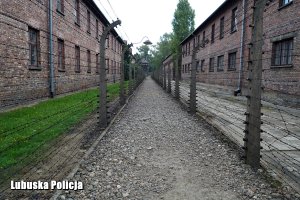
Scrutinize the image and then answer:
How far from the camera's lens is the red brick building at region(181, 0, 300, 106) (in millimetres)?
10578

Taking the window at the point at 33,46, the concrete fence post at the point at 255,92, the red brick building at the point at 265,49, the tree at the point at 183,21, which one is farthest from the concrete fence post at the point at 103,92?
the tree at the point at 183,21

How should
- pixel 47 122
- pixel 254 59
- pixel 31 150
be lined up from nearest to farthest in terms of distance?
1. pixel 254 59
2. pixel 31 150
3. pixel 47 122

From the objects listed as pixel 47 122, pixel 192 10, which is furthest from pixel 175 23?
pixel 47 122

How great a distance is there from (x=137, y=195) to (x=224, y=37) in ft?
62.1

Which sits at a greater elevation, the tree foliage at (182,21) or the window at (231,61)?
the tree foliage at (182,21)

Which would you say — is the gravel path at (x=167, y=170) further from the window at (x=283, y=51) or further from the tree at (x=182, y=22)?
the tree at (x=182, y=22)

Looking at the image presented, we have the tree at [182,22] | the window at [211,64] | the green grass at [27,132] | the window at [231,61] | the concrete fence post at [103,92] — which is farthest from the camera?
the tree at [182,22]

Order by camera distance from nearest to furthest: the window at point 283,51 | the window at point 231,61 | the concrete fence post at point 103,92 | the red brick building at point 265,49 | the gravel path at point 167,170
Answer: the gravel path at point 167,170
the concrete fence post at point 103,92
the red brick building at point 265,49
the window at point 283,51
the window at point 231,61

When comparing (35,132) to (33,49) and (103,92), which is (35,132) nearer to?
(103,92)

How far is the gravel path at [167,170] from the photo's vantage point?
10.5ft

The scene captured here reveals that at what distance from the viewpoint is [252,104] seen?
404 centimetres

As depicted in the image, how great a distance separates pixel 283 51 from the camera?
474 inches

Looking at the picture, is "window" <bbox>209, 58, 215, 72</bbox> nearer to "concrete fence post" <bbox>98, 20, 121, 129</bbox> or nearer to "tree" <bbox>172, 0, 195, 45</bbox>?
"concrete fence post" <bbox>98, 20, 121, 129</bbox>

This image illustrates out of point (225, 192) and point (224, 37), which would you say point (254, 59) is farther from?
point (224, 37)
